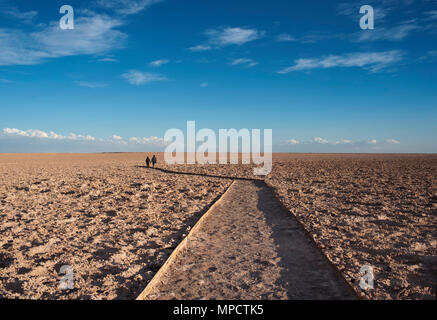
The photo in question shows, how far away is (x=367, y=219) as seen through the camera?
9844 millimetres

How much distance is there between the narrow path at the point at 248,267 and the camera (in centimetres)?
490

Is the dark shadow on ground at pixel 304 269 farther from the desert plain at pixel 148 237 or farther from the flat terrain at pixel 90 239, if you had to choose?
the flat terrain at pixel 90 239

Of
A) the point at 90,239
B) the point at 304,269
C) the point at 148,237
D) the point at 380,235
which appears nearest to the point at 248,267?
the point at 304,269

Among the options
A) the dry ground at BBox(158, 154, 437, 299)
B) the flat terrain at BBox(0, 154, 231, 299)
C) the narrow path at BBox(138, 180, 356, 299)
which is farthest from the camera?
the flat terrain at BBox(0, 154, 231, 299)

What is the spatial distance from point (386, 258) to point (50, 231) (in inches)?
360

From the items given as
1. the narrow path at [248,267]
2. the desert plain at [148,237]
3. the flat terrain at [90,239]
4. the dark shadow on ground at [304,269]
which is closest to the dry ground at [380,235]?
the desert plain at [148,237]

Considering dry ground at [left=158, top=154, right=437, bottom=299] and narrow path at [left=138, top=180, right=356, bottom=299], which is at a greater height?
dry ground at [left=158, top=154, right=437, bottom=299]

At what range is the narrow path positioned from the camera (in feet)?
16.1

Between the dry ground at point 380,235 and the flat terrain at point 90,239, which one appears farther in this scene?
the flat terrain at point 90,239

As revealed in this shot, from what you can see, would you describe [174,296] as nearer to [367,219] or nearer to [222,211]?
[222,211]

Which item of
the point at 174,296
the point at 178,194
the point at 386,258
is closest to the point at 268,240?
the point at 386,258

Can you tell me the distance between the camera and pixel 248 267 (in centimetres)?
599

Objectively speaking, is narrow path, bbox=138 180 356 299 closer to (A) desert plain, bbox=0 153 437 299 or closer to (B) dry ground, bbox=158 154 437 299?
(A) desert plain, bbox=0 153 437 299

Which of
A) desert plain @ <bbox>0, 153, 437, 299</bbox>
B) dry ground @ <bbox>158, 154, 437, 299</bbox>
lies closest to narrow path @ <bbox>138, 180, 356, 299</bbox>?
desert plain @ <bbox>0, 153, 437, 299</bbox>
